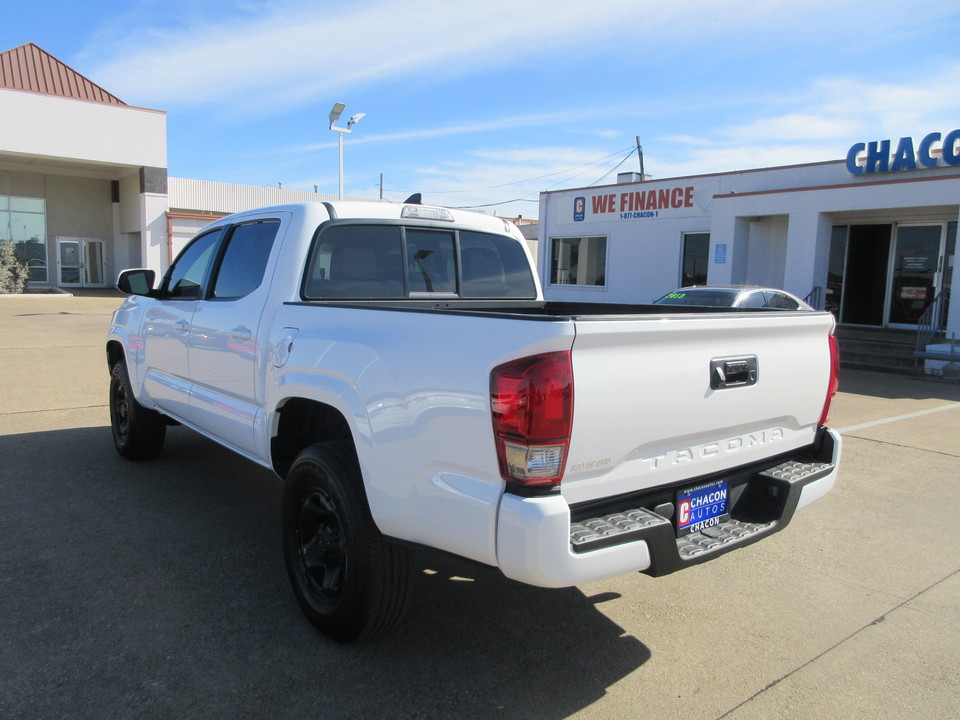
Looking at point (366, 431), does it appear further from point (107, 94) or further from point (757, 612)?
point (107, 94)

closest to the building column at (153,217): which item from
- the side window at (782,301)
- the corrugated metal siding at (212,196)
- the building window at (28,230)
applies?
the corrugated metal siding at (212,196)

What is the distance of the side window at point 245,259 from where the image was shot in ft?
13.5

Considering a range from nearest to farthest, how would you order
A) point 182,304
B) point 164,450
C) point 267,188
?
point 182,304, point 164,450, point 267,188

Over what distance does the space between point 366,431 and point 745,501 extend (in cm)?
172

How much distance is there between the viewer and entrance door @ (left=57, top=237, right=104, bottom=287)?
107 feet

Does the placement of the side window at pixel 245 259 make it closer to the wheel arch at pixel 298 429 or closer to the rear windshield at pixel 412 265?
the rear windshield at pixel 412 265

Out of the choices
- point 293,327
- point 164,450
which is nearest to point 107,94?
point 164,450

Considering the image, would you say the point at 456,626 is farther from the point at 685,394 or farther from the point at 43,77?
the point at 43,77

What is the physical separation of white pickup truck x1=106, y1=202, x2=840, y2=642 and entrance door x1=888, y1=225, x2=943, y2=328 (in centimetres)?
1466

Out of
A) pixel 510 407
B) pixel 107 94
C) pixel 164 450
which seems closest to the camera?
pixel 510 407

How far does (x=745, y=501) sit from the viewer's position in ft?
10.6

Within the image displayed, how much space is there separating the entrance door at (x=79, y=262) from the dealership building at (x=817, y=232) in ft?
81.0

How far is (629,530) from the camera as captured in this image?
2555mm

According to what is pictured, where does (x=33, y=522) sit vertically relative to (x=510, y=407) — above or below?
below
